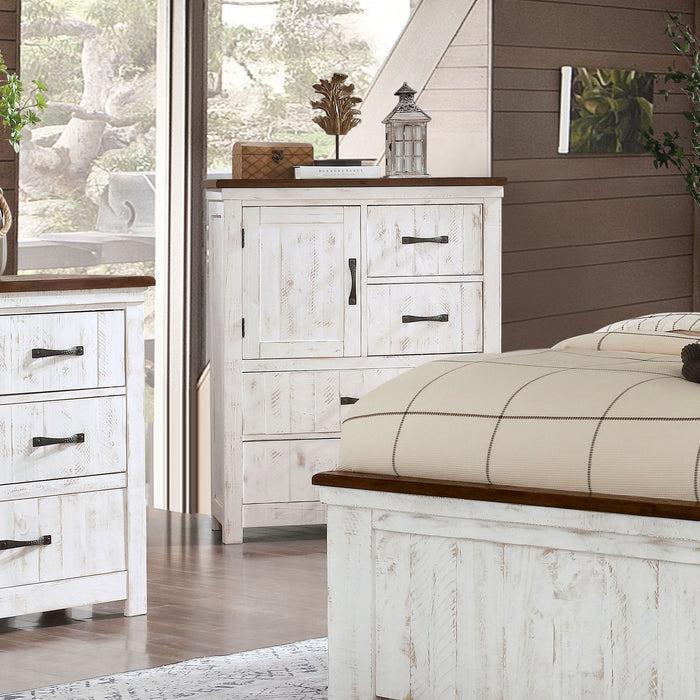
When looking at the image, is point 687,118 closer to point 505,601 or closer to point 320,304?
point 320,304

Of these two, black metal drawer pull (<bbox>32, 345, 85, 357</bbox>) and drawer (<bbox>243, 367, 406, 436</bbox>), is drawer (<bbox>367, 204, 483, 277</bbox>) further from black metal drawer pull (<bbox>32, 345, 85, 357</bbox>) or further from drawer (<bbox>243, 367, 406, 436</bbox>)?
black metal drawer pull (<bbox>32, 345, 85, 357</bbox>)

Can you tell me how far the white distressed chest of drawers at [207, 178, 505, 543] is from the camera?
3883mm

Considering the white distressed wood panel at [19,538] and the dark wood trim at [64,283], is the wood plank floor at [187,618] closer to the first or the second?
the white distressed wood panel at [19,538]

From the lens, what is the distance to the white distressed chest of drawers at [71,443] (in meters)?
2.95

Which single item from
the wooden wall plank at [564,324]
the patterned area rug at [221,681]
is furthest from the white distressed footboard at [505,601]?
the wooden wall plank at [564,324]

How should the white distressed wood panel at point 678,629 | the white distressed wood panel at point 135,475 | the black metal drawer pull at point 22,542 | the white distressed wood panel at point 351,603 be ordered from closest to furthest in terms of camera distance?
the white distressed wood panel at point 678,629
the white distressed wood panel at point 351,603
the black metal drawer pull at point 22,542
the white distressed wood panel at point 135,475

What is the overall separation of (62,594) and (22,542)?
0.17 m

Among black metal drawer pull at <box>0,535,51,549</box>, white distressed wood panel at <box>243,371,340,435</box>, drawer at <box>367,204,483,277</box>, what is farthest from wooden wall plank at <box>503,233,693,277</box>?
black metal drawer pull at <box>0,535,51,549</box>

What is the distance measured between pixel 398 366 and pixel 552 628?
197 cm

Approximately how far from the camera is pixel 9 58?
3.60 m

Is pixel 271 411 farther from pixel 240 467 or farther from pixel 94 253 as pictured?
pixel 94 253

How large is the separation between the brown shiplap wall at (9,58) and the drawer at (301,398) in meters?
0.83

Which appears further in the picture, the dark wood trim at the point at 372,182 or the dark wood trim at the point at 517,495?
the dark wood trim at the point at 372,182

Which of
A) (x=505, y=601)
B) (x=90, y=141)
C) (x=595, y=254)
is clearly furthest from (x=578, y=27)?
(x=505, y=601)
